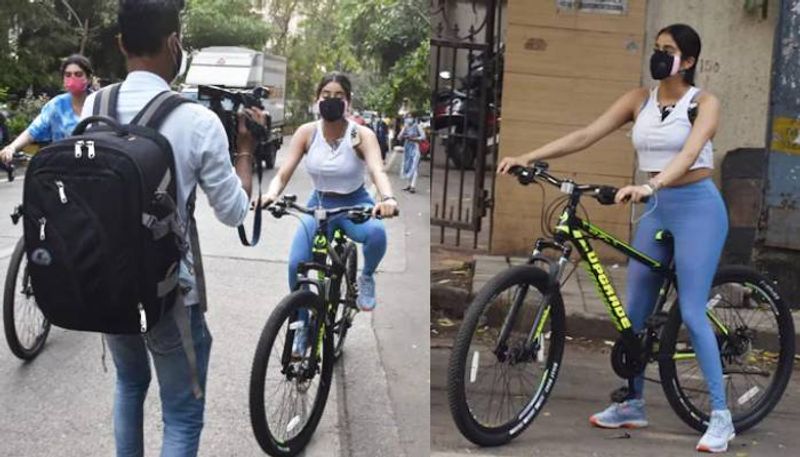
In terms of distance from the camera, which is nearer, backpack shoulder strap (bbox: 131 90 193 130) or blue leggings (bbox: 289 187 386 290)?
backpack shoulder strap (bbox: 131 90 193 130)

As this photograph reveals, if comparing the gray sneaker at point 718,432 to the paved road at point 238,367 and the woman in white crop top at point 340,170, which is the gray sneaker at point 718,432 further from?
the woman in white crop top at point 340,170

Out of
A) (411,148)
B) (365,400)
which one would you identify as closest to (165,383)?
(365,400)

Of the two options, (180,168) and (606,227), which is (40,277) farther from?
(606,227)

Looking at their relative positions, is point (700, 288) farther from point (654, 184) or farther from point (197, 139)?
point (197, 139)

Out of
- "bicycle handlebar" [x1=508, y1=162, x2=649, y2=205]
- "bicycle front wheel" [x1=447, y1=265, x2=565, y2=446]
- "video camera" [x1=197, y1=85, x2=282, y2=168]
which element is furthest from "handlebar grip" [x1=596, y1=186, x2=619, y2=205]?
"video camera" [x1=197, y1=85, x2=282, y2=168]

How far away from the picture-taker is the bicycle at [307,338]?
64.9 inches

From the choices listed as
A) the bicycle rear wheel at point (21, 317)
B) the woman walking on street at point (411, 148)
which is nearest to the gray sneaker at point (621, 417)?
the woman walking on street at point (411, 148)

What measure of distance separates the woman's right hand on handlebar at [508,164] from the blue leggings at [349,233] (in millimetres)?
227

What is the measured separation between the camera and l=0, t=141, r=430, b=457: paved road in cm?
148

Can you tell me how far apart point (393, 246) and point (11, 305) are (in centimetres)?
61

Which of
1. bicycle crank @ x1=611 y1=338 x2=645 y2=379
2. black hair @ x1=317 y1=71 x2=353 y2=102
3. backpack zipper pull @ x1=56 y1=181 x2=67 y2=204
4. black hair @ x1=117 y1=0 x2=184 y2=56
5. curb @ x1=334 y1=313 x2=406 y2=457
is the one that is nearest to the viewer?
backpack zipper pull @ x1=56 y1=181 x2=67 y2=204

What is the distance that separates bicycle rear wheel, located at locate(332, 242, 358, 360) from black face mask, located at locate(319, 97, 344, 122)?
1.07 feet

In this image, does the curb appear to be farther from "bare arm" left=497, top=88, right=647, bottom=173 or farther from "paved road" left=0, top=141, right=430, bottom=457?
"bare arm" left=497, top=88, right=647, bottom=173

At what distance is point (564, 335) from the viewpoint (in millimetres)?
1954
